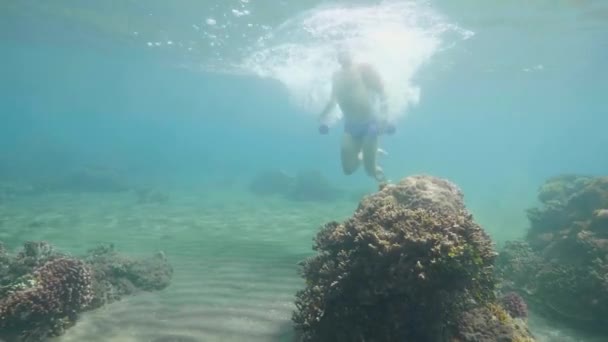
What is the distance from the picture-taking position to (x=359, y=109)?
43.3 feet

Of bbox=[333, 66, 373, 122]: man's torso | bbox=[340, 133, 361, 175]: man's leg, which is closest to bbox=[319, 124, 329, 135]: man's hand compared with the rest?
bbox=[333, 66, 373, 122]: man's torso

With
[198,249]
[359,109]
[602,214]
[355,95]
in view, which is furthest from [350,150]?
[602,214]

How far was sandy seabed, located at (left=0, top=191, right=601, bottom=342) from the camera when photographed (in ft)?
21.7

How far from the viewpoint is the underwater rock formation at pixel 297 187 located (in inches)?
1157

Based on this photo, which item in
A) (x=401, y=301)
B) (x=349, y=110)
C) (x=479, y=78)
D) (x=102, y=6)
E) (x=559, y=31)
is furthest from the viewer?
(x=479, y=78)

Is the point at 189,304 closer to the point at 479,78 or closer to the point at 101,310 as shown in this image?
the point at 101,310

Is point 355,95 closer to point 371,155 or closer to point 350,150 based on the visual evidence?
point 350,150

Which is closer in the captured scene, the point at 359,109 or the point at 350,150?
the point at 359,109

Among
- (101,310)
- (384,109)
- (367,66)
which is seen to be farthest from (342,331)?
(367,66)

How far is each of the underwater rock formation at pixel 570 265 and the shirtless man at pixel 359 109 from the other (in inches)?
184

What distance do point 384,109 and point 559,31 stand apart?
73.4 feet

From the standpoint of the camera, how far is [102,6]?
1003 inches

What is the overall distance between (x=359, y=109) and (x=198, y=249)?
6.96 m

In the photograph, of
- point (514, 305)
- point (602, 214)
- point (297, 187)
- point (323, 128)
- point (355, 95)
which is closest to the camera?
point (514, 305)
